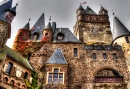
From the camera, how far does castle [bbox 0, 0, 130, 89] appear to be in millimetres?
17850

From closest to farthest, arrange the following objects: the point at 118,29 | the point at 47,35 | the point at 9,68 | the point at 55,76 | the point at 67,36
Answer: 1. the point at 9,68
2. the point at 55,76
3. the point at 47,35
4. the point at 67,36
5. the point at 118,29

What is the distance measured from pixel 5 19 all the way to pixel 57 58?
26.8 ft

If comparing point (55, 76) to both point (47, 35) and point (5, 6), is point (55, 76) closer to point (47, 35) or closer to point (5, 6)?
point (47, 35)

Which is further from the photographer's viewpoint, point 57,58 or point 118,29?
point 118,29

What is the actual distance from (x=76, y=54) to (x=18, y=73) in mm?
8685

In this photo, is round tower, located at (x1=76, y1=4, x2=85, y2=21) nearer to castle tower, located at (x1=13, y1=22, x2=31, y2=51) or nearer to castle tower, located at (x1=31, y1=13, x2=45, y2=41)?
castle tower, located at (x1=31, y1=13, x2=45, y2=41)

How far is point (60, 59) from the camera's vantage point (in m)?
20.5

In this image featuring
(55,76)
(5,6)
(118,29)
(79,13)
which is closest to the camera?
(55,76)

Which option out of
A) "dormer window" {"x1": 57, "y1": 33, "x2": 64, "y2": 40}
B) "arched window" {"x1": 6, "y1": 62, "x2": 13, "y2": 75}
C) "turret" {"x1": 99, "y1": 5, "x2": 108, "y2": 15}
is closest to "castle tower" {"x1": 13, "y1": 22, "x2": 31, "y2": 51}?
"dormer window" {"x1": 57, "y1": 33, "x2": 64, "y2": 40}

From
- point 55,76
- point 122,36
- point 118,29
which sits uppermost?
point 118,29

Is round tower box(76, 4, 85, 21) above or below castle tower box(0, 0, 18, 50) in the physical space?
above

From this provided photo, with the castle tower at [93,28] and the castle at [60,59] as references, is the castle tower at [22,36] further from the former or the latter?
the castle tower at [93,28]

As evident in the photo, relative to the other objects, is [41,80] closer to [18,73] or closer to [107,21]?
[18,73]

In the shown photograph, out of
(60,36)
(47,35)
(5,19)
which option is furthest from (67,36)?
(5,19)
